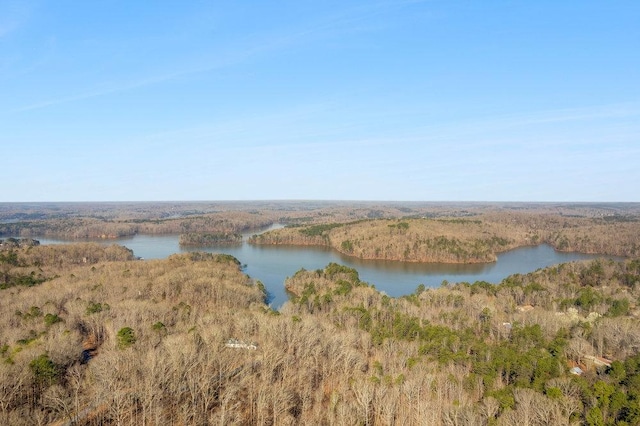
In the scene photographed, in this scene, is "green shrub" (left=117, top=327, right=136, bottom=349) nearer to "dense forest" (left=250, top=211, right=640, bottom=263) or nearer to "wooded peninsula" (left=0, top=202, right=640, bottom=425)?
Result: "wooded peninsula" (left=0, top=202, right=640, bottom=425)

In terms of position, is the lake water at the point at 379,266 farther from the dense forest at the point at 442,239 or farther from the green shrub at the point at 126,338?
the green shrub at the point at 126,338

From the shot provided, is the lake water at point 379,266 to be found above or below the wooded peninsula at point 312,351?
below

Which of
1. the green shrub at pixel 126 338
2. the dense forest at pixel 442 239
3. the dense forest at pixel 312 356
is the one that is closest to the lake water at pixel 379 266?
the dense forest at pixel 442 239

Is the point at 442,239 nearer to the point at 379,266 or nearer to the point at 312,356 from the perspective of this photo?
the point at 379,266

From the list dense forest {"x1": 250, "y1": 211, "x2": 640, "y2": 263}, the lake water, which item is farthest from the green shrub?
dense forest {"x1": 250, "y1": 211, "x2": 640, "y2": 263}

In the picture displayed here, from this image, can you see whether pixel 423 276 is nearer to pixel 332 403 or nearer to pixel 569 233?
pixel 332 403

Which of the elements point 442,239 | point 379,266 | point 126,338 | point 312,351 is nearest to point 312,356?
point 312,351
